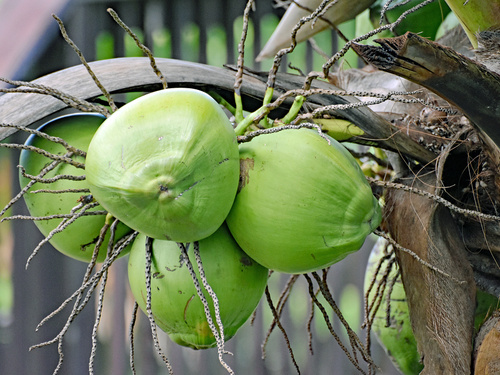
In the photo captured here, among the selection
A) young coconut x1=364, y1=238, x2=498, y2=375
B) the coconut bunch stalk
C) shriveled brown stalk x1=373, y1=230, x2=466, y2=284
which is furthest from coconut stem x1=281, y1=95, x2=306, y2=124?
young coconut x1=364, y1=238, x2=498, y2=375

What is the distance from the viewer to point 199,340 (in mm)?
519

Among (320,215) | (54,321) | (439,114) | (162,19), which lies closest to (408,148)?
(439,114)

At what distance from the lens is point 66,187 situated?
1.73 feet

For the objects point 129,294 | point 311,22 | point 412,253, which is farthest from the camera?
point 129,294

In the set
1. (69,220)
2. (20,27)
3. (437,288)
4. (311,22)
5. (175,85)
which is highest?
(20,27)

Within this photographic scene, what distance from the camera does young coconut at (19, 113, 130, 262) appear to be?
1.73 ft

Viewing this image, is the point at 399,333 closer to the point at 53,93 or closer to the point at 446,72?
the point at 446,72

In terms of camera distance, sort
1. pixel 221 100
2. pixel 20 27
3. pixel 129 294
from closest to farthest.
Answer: pixel 221 100, pixel 20 27, pixel 129 294

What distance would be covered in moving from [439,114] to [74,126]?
1.67 ft

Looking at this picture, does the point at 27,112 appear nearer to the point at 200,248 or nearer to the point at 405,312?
the point at 200,248

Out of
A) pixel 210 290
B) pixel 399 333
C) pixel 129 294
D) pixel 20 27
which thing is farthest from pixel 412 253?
pixel 129 294

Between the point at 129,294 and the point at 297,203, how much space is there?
195 centimetres

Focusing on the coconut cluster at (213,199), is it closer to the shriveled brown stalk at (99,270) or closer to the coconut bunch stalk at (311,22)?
the shriveled brown stalk at (99,270)

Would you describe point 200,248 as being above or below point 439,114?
below
